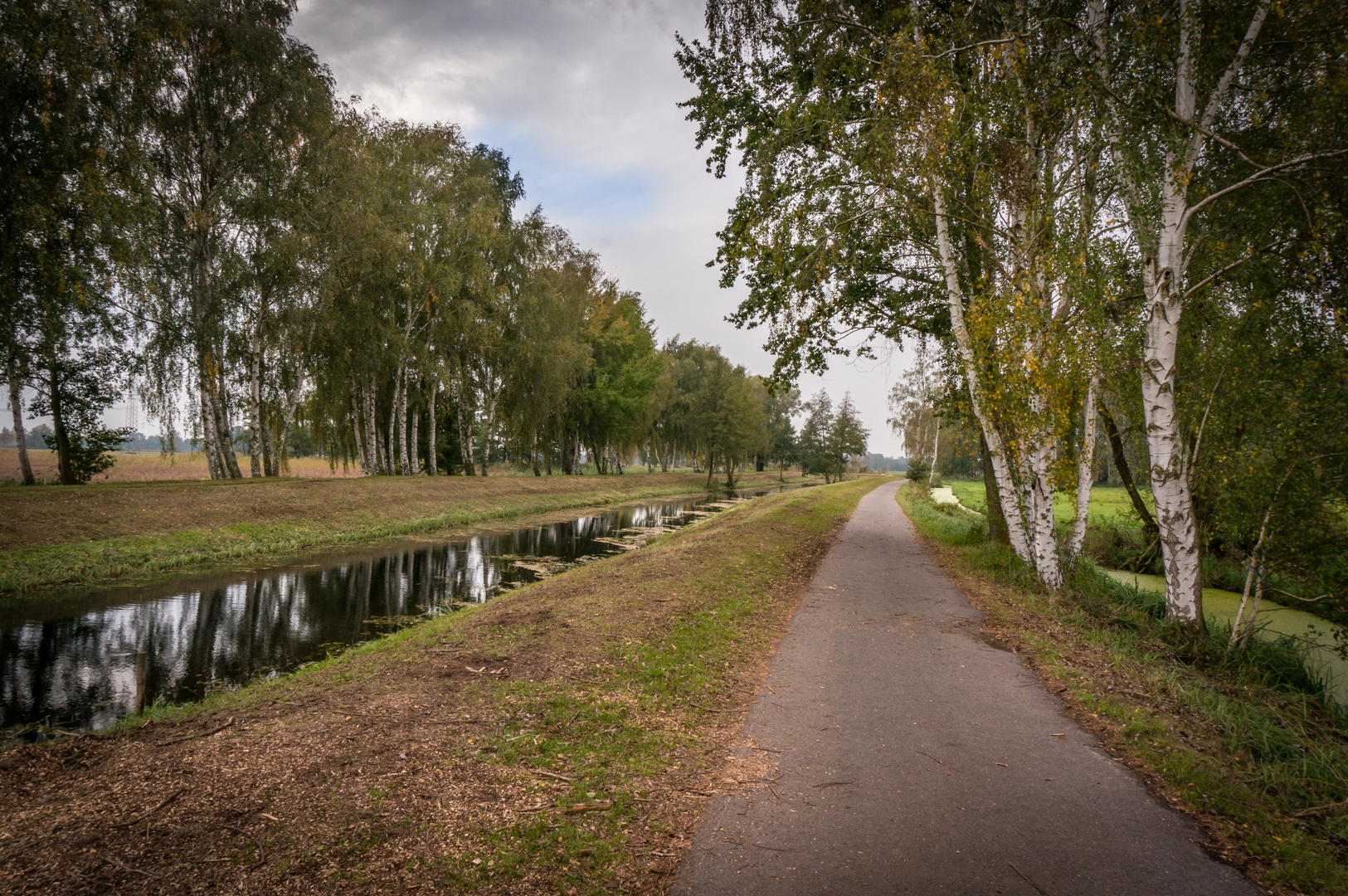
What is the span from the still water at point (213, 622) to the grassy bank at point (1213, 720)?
32.9 feet

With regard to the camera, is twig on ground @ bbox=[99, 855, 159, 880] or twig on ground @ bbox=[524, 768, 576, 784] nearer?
twig on ground @ bbox=[99, 855, 159, 880]

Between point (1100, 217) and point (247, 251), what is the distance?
26.2 m

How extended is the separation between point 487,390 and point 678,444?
111 ft

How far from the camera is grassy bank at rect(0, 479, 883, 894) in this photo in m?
3.22

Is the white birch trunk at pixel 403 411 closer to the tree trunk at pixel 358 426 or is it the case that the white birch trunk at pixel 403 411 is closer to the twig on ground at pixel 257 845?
the tree trunk at pixel 358 426

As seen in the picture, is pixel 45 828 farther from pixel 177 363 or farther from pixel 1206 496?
pixel 177 363

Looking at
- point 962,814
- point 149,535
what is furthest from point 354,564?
point 962,814

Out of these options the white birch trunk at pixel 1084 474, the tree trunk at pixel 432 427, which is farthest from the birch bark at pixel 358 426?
the white birch trunk at pixel 1084 474

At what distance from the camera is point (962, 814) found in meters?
3.81

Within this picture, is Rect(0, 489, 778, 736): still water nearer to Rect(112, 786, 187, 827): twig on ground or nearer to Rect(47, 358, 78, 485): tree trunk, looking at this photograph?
Rect(112, 786, 187, 827): twig on ground

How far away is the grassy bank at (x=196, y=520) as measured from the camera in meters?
12.5

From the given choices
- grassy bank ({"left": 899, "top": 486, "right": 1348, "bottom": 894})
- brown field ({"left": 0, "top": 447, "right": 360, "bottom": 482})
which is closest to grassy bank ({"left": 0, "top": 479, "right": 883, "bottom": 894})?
grassy bank ({"left": 899, "top": 486, "right": 1348, "bottom": 894})

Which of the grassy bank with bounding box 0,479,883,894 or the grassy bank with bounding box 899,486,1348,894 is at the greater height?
the grassy bank with bounding box 0,479,883,894

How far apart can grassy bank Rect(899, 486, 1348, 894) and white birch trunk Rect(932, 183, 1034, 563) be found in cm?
176
